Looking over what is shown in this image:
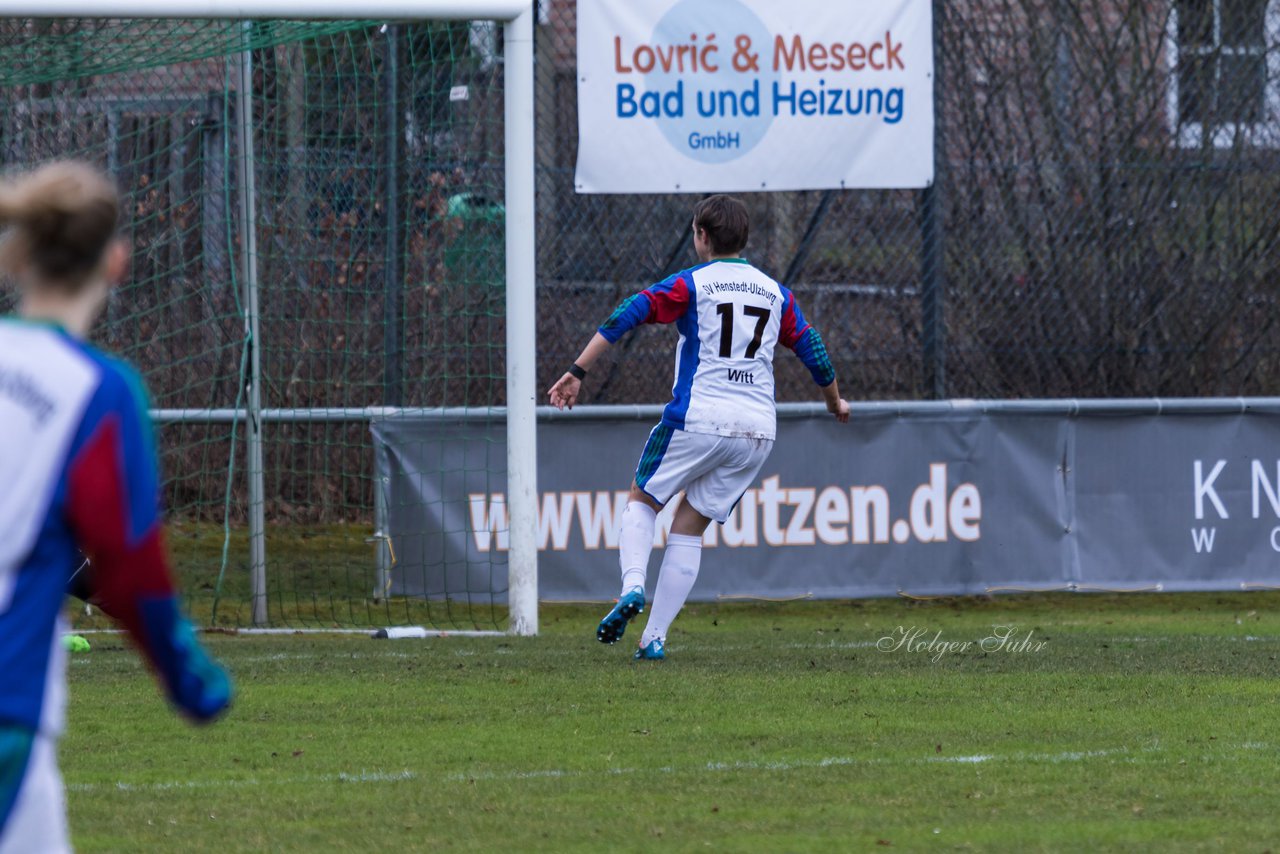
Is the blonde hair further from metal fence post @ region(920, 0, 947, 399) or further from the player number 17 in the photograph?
metal fence post @ region(920, 0, 947, 399)

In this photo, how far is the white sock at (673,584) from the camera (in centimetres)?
742

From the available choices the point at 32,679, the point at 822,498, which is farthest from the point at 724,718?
the point at 822,498

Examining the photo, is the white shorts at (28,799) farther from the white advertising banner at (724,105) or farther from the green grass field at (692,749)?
the white advertising banner at (724,105)

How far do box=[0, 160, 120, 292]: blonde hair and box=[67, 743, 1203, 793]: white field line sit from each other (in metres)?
2.54

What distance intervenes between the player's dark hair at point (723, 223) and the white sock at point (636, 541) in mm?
1114

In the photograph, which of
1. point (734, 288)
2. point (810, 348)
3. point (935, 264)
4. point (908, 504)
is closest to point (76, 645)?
point (734, 288)

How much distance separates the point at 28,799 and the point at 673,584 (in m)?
5.01

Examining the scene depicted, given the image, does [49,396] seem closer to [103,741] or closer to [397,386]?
[103,741]

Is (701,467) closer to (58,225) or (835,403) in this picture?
(835,403)

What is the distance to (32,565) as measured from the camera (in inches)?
100

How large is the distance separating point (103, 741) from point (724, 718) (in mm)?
1948

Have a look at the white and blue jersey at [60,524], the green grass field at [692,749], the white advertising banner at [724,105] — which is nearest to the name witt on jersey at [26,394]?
the white and blue jersey at [60,524]

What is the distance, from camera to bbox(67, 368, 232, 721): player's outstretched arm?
2482 mm

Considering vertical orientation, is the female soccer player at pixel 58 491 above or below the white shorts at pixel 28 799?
above
